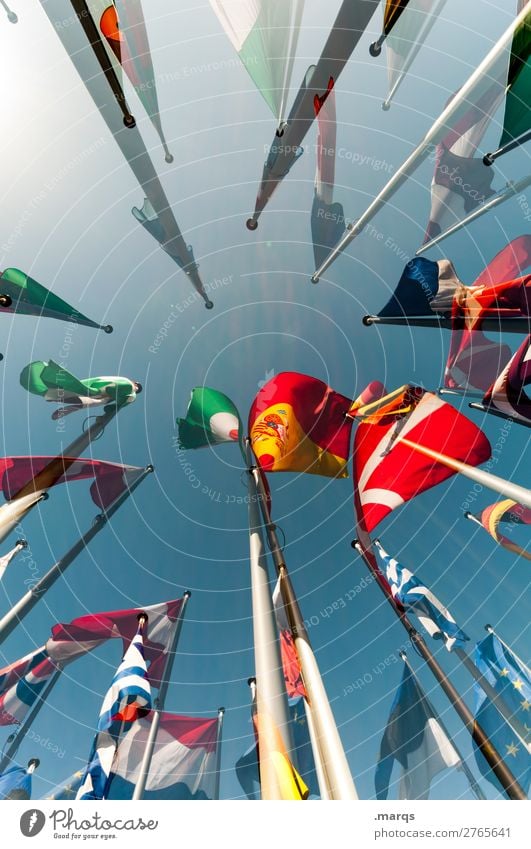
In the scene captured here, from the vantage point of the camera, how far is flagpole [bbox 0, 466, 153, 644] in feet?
36.7

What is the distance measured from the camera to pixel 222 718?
12.6 meters

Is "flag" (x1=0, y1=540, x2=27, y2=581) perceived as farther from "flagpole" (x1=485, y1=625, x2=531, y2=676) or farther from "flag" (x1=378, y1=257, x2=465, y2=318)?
"flagpole" (x1=485, y1=625, x2=531, y2=676)

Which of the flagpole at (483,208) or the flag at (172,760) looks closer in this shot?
the flagpole at (483,208)

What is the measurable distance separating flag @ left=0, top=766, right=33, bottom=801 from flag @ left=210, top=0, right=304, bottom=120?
19.7 m

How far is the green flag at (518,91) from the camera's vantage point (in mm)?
8180

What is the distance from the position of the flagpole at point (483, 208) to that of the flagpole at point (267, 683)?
444 inches

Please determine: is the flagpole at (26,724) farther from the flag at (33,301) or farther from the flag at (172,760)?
the flag at (33,301)

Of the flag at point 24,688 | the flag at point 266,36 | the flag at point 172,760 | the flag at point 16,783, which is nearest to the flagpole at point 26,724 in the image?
the flag at point 24,688

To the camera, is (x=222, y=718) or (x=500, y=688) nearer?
(x=500, y=688)
